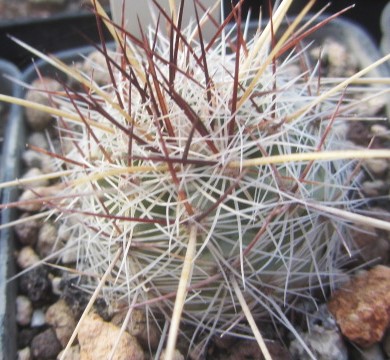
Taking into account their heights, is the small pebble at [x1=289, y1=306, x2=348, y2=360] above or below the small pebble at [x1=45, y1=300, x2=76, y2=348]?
below

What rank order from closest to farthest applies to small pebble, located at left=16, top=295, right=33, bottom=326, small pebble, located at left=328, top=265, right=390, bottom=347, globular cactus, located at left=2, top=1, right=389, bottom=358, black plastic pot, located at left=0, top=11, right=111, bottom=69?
globular cactus, located at left=2, top=1, right=389, bottom=358
small pebble, located at left=328, top=265, right=390, bottom=347
small pebble, located at left=16, top=295, right=33, bottom=326
black plastic pot, located at left=0, top=11, right=111, bottom=69

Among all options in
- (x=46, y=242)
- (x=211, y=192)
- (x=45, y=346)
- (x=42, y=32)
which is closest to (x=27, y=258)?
(x=46, y=242)

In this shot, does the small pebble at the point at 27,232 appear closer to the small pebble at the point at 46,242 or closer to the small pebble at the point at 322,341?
the small pebble at the point at 46,242

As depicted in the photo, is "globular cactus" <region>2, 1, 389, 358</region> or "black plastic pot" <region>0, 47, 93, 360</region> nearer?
"globular cactus" <region>2, 1, 389, 358</region>

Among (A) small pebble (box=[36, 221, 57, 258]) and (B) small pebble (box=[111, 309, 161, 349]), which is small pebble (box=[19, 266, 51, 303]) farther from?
(B) small pebble (box=[111, 309, 161, 349])

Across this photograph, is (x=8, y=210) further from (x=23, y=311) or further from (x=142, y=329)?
(x=142, y=329)

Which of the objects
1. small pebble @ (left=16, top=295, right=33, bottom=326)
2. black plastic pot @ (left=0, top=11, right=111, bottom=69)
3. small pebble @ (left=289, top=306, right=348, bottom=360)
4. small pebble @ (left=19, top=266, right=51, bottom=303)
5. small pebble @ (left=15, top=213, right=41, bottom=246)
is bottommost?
small pebble @ (left=289, top=306, right=348, bottom=360)

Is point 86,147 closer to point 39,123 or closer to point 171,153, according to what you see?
point 171,153

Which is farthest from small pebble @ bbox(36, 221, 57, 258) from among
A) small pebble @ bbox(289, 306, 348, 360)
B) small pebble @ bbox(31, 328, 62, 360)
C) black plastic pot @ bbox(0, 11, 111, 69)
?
black plastic pot @ bbox(0, 11, 111, 69)
